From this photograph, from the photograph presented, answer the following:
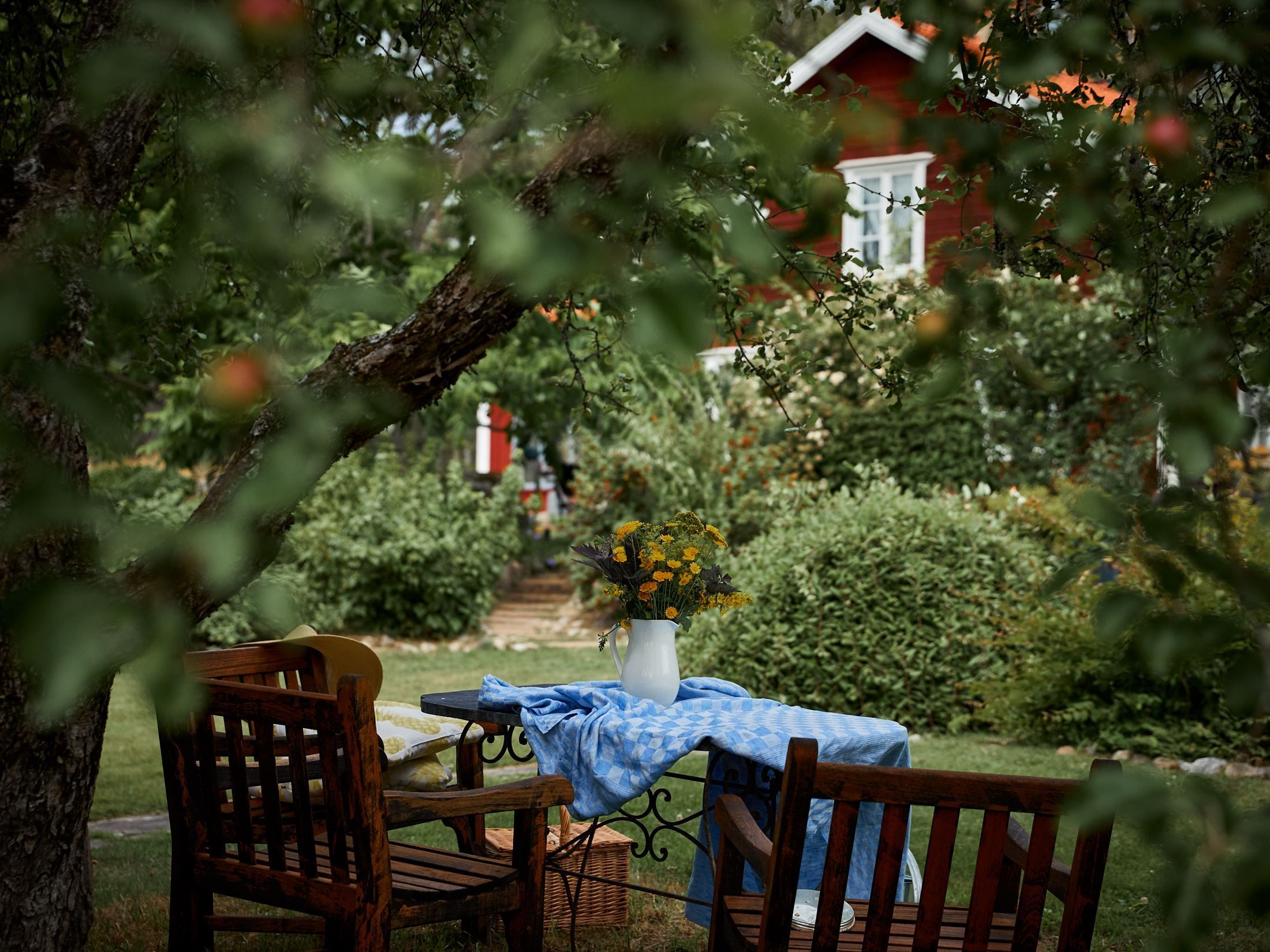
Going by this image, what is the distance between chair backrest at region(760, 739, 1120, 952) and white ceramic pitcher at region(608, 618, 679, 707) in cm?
145

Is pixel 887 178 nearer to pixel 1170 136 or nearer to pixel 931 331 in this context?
pixel 1170 136

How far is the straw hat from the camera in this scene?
3.89 meters

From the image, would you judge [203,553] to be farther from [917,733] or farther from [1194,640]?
[917,733]

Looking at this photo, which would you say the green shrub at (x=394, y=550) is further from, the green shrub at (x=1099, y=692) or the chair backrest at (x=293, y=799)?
the chair backrest at (x=293, y=799)

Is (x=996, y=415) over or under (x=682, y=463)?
over

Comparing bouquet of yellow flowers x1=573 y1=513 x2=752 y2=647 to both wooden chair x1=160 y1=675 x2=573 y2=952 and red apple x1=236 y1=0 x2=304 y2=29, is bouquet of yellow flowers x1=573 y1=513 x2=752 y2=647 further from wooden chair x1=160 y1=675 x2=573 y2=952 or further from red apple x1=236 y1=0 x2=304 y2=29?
red apple x1=236 y1=0 x2=304 y2=29

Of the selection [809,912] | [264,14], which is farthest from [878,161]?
[264,14]

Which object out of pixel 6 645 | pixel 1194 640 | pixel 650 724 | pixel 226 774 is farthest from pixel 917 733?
pixel 1194 640

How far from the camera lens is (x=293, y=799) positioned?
2922mm

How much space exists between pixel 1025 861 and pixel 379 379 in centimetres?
178

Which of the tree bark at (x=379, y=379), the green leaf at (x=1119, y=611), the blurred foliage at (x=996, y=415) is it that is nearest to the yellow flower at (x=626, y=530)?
the tree bark at (x=379, y=379)

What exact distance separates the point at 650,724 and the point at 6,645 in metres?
1.66

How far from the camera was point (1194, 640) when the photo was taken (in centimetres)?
97

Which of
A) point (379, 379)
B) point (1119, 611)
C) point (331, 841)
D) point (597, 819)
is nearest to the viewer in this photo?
point (1119, 611)
